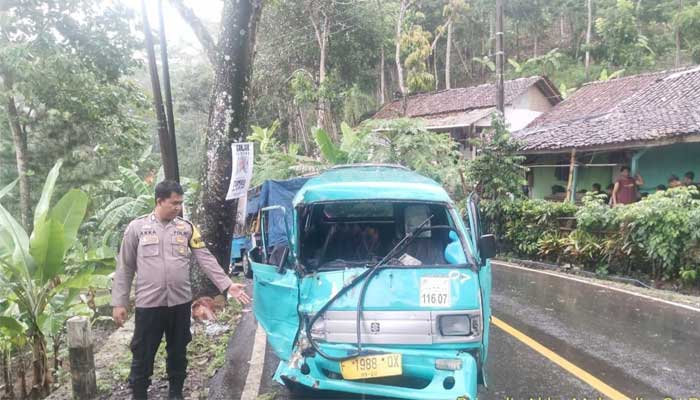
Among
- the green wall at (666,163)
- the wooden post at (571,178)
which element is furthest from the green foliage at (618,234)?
the green wall at (666,163)

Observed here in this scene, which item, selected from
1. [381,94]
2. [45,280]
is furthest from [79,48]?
[381,94]

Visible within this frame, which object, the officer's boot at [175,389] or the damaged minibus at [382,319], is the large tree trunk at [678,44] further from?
the officer's boot at [175,389]

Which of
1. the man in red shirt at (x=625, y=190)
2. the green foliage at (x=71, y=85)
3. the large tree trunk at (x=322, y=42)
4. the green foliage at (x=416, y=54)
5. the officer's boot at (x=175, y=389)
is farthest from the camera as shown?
the large tree trunk at (x=322, y=42)

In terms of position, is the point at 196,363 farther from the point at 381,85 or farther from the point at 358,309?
the point at 381,85

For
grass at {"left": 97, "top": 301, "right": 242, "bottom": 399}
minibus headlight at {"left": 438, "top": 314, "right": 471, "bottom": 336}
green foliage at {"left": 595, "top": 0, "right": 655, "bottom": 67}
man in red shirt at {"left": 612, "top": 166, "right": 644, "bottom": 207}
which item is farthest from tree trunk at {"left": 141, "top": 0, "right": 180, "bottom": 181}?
green foliage at {"left": 595, "top": 0, "right": 655, "bottom": 67}

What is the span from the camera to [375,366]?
3758 millimetres

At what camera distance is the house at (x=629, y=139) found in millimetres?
13719

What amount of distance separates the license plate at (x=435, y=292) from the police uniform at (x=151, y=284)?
6.31 feet

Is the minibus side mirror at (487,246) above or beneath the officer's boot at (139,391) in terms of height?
above

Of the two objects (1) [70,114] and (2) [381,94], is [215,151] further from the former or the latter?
(2) [381,94]

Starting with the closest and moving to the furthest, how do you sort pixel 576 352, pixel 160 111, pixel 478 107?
1. pixel 576 352
2. pixel 160 111
3. pixel 478 107

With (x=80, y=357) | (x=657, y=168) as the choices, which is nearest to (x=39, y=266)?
(x=80, y=357)

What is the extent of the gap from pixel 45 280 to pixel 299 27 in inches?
934

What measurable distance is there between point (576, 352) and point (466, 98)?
23.5 metres
